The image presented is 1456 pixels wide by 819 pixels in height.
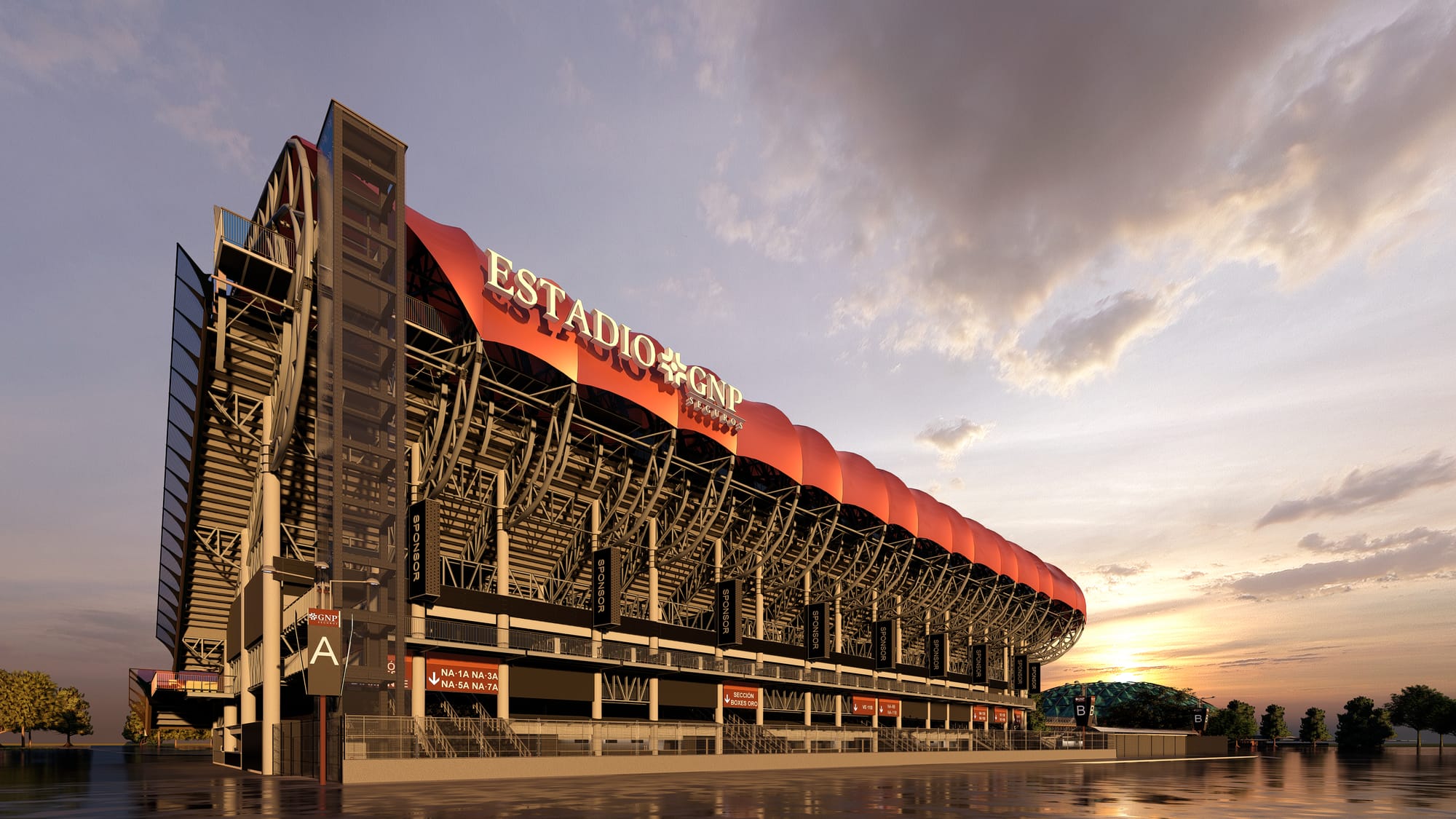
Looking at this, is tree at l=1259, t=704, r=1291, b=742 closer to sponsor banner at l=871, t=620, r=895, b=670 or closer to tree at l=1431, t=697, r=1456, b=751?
tree at l=1431, t=697, r=1456, b=751

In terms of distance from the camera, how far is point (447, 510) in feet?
165

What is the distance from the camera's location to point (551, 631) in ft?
166

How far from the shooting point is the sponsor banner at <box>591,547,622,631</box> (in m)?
50.6

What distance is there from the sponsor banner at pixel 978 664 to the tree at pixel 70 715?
12009 cm

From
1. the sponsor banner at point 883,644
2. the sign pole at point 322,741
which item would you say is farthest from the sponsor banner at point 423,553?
the sponsor banner at point 883,644

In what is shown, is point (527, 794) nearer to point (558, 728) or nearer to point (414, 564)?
point (558, 728)

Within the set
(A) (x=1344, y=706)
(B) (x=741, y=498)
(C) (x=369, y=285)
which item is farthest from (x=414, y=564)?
(A) (x=1344, y=706)

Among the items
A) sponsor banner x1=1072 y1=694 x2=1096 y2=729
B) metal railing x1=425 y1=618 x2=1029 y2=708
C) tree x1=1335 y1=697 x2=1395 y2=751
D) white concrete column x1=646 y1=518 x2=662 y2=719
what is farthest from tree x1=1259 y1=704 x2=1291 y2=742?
white concrete column x1=646 y1=518 x2=662 y2=719

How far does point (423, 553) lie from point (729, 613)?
84.9ft

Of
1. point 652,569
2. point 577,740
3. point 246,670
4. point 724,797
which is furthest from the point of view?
point 652,569

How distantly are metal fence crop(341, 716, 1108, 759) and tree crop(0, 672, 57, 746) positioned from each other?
110m

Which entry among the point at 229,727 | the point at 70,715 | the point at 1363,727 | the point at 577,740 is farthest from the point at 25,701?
the point at 1363,727

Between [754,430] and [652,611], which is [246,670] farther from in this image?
[754,430]

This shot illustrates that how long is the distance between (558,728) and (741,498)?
97.1 feet
